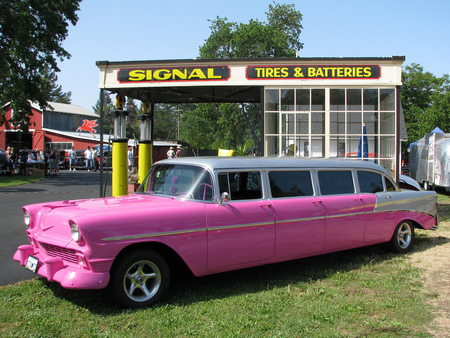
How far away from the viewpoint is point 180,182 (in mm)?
5211

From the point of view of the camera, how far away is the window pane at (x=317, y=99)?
36.3 ft

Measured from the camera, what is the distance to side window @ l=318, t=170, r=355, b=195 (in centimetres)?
600

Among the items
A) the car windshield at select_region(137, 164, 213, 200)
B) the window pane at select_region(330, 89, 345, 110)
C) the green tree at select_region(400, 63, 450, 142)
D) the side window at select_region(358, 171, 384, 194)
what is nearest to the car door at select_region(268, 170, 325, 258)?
the car windshield at select_region(137, 164, 213, 200)

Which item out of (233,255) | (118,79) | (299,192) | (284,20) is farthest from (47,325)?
(284,20)

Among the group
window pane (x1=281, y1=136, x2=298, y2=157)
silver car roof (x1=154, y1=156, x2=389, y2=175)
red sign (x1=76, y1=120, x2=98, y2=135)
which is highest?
red sign (x1=76, y1=120, x2=98, y2=135)

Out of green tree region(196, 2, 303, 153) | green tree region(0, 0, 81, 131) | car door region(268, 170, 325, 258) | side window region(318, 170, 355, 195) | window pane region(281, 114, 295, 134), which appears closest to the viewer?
car door region(268, 170, 325, 258)

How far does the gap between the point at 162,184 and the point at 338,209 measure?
8.28 feet

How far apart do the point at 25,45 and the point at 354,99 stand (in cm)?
1967

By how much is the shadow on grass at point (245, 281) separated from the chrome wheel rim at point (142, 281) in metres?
0.17

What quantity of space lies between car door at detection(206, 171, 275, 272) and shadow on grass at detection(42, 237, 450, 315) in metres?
0.35

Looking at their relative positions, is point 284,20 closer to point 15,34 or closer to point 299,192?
point 15,34

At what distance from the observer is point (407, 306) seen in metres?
4.54

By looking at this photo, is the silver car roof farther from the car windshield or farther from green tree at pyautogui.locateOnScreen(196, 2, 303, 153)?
green tree at pyautogui.locateOnScreen(196, 2, 303, 153)

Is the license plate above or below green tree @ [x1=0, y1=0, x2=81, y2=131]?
below
